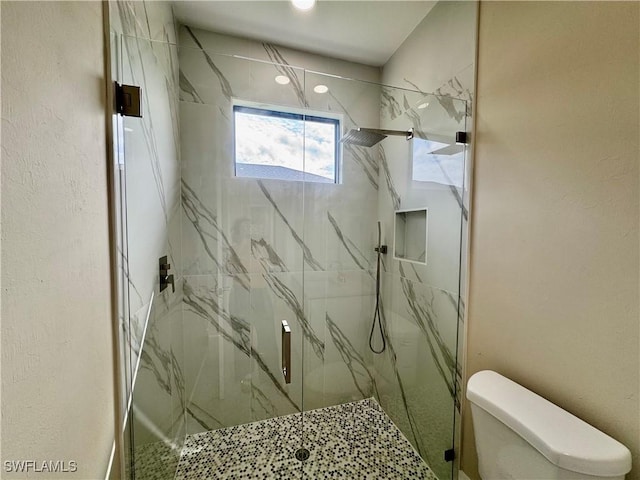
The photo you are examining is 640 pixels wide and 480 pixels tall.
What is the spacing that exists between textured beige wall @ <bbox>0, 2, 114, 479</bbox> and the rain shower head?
142 cm

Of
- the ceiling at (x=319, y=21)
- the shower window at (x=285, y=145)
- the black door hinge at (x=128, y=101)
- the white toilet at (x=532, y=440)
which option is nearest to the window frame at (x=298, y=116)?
the shower window at (x=285, y=145)

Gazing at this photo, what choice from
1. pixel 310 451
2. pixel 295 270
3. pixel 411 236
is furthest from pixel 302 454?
pixel 411 236

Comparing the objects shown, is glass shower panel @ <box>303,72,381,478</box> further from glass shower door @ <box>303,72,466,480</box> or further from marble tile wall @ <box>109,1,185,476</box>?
marble tile wall @ <box>109,1,185,476</box>

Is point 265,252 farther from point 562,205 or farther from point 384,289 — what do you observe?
point 562,205

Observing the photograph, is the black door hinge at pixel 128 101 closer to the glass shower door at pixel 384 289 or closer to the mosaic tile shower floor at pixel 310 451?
the glass shower door at pixel 384 289

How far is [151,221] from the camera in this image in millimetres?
1320

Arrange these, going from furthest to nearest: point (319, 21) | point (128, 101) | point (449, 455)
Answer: point (319, 21), point (449, 455), point (128, 101)

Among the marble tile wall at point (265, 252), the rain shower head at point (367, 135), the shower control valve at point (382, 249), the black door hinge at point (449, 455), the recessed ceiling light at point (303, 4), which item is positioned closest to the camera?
the black door hinge at point (449, 455)

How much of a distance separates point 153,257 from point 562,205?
1.78 meters

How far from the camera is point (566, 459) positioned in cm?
78

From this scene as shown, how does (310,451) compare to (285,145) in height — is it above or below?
below

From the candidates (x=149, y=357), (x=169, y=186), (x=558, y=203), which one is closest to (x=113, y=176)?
(x=169, y=186)

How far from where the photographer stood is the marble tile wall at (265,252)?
5.74 ft

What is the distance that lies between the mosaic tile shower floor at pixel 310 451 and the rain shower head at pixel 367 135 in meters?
2.02
